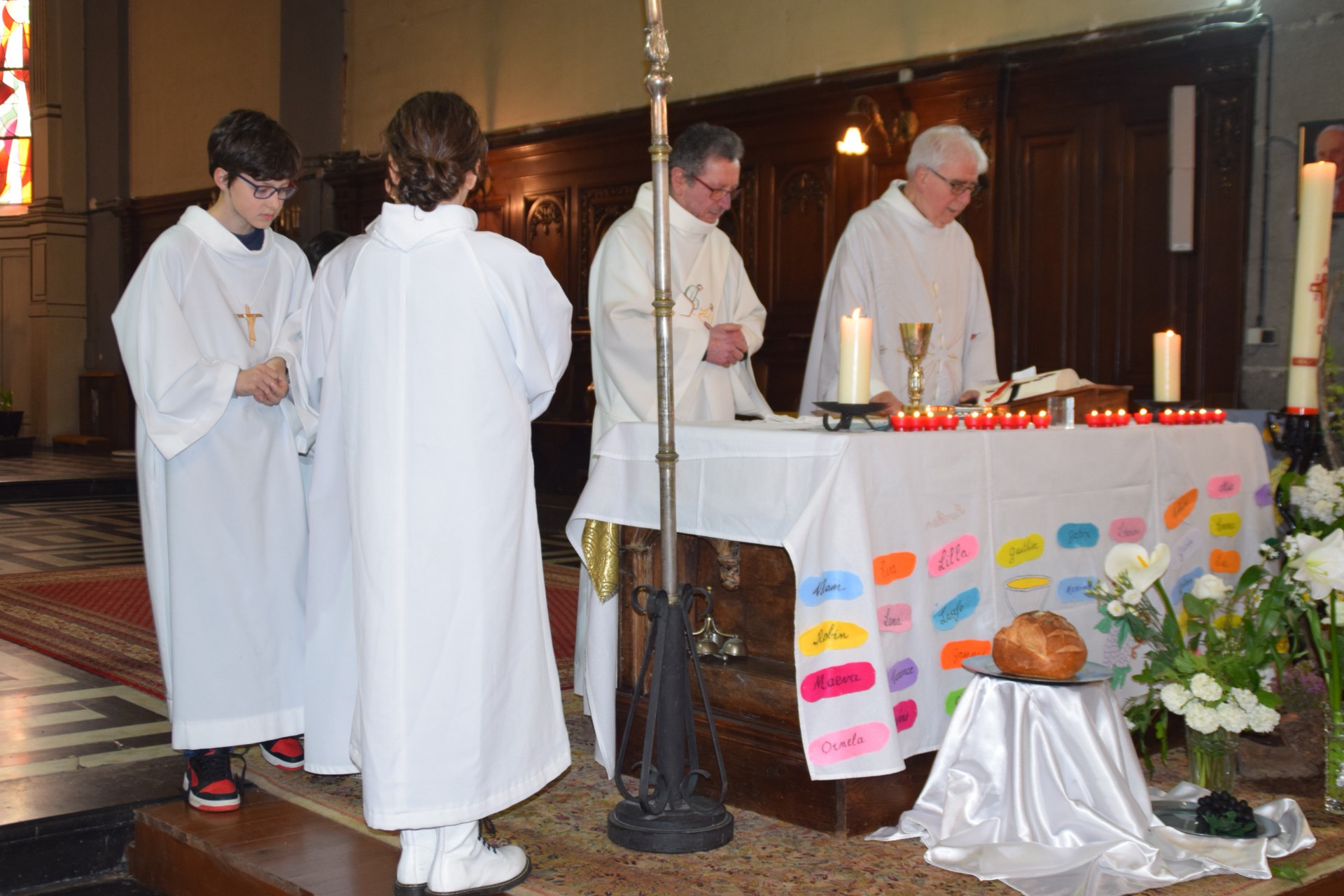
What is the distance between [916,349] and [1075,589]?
2.37 feet

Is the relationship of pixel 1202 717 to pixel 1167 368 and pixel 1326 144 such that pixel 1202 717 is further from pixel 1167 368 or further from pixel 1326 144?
pixel 1326 144

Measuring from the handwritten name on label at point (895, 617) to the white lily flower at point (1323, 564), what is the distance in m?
0.88

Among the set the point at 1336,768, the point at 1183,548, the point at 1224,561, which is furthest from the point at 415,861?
the point at 1224,561

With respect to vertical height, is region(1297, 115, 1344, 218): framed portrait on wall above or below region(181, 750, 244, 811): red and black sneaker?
above

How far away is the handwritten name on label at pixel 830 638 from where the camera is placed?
8.73 feet

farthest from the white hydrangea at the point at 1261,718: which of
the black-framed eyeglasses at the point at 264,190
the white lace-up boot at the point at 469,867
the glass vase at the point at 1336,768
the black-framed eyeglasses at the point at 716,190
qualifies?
the black-framed eyeglasses at the point at 264,190

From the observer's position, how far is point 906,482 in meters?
2.80

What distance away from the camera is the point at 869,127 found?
27.8ft

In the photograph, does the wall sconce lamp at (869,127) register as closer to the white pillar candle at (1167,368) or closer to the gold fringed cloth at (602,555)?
the white pillar candle at (1167,368)

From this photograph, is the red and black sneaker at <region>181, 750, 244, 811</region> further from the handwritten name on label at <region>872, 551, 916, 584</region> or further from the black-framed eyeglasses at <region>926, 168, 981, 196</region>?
the black-framed eyeglasses at <region>926, 168, 981, 196</region>

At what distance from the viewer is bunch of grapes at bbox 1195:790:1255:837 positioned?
2.74 m

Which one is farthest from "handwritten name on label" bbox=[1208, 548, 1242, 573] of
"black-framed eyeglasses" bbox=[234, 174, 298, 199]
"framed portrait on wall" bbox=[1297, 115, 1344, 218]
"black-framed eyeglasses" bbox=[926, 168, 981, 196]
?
"framed portrait on wall" bbox=[1297, 115, 1344, 218]

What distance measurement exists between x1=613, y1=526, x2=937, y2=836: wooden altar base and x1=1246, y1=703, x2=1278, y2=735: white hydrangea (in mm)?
692

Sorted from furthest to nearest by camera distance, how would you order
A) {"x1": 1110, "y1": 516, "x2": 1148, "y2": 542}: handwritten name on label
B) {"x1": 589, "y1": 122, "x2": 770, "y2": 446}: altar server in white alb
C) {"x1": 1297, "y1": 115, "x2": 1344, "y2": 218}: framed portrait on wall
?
{"x1": 1297, "y1": 115, "x2": 1344, "y2": 218}: framed portrait on wall, {"x1": 589, "y1": 122, "x2": 770, "y2": 446}: altar server in white alb, {"x1": 1110, "y1": 516, "x2": 1148, "y2": 542}: handwritten name on label
